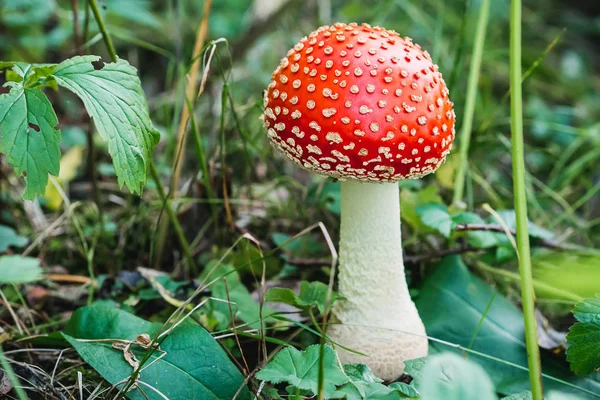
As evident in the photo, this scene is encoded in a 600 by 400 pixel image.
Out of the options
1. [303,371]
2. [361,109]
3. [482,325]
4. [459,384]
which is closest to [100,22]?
[361,109]

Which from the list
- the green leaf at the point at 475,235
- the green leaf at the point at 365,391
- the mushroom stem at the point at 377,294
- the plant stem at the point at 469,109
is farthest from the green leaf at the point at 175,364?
the plant stem at the point at 469,109

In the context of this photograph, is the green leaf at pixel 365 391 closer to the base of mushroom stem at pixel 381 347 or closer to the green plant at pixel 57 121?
the base of mushroom stem at pixel 381 347

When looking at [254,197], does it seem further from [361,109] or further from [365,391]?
[365,391]

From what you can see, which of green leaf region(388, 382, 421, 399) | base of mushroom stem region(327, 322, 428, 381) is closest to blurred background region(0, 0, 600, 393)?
base of mushroom stem region(327, 322, 428, 381)

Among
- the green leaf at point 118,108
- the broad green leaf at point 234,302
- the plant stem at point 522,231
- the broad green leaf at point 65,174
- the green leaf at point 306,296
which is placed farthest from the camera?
the broad green leaf at point 65,174

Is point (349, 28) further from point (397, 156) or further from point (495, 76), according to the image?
point (495, 76)

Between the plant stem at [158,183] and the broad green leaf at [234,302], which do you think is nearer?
the plant stem at [158,183]

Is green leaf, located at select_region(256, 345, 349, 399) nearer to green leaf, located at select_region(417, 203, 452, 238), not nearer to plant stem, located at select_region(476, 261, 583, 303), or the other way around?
green leaf, located at select_region(417, 203, 452, 238)
